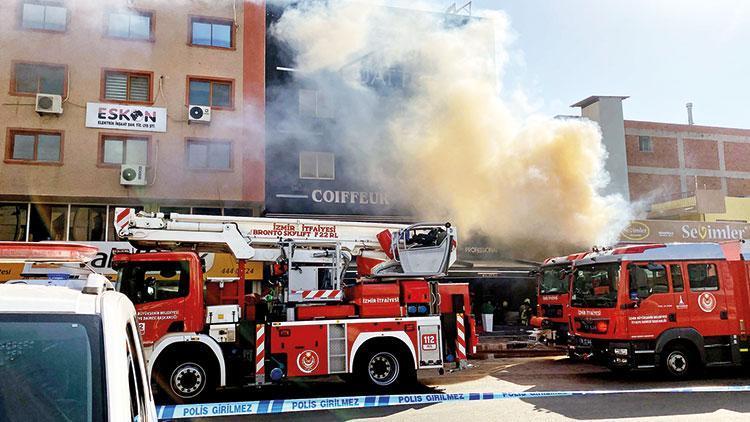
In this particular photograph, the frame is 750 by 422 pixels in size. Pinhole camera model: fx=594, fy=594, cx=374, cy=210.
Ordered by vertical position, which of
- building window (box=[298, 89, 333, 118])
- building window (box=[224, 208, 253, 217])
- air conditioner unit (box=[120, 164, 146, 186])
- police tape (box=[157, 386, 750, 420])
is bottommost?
police tape (box=[157, 386, 750, 420])

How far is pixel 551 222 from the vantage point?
20.2 m

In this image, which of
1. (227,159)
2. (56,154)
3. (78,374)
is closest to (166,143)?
(227,159)

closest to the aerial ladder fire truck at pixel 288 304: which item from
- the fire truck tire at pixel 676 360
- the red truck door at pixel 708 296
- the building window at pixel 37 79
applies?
the fire truck tire at pixel 676 360

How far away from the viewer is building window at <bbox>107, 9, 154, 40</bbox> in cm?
2009

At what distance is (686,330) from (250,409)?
Result: 7.50m

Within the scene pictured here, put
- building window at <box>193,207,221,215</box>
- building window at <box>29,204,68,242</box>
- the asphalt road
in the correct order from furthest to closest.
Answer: building window at <box>193,207,221,215</box> < building window at <box>29,204,68,242</box> < the asphalt road

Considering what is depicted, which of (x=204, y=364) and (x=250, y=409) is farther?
(x=204, y=364)

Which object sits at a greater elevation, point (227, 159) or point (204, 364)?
point (227, 159)

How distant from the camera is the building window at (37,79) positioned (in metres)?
19.3

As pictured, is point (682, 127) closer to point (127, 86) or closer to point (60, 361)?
point (127, 86)

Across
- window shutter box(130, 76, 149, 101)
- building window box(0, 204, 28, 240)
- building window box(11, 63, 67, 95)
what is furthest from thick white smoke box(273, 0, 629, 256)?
building window box(0, 204, 28, 240)

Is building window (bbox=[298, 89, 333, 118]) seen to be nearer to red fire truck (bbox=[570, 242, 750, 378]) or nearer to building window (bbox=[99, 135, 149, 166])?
building window (bbox=[99, 135, 149, 166])

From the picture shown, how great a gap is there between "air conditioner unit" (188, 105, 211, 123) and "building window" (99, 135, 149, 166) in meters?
1.68

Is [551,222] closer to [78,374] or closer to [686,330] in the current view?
[686,330]
